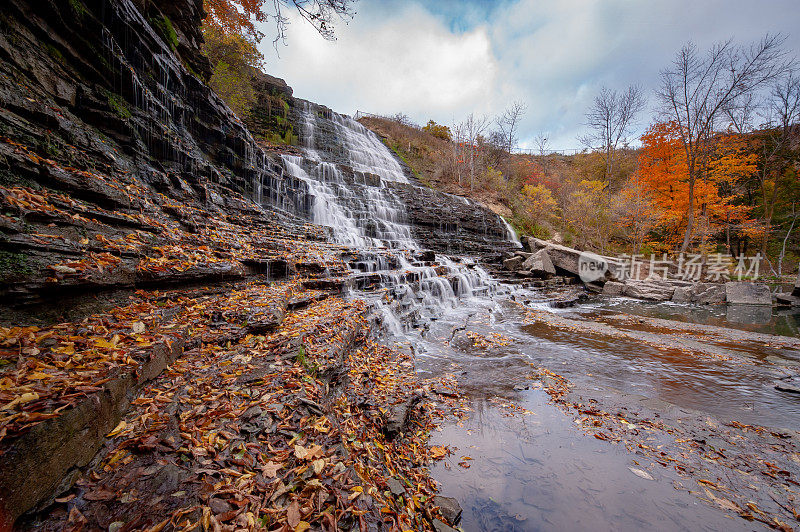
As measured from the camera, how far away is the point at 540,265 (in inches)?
570

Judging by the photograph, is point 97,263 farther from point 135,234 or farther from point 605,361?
point 605,361

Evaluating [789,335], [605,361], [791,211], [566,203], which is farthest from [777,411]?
[791,211]

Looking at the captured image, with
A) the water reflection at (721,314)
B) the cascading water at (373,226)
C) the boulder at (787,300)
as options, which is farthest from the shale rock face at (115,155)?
the boulder at (787,300)

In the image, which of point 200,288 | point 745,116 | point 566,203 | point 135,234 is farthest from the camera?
point 566,203

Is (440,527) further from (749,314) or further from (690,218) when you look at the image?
(690,218)

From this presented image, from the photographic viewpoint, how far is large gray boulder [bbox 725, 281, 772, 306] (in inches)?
448

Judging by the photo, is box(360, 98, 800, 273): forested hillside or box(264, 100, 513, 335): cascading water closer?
box(264, 100, 513, 335): cascading water

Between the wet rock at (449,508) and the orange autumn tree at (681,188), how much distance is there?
2084 cm

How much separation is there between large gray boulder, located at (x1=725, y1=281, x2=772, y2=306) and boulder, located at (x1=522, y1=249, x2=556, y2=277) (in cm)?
691

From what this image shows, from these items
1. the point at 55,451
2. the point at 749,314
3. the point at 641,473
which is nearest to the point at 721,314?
the point at 749,314

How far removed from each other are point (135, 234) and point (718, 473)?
8230 mm

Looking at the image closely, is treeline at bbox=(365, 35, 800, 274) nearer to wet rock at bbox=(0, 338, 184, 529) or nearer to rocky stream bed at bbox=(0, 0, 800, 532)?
rocky stream bed at bbox=(0, 0, 800, 532)

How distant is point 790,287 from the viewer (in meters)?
13.0

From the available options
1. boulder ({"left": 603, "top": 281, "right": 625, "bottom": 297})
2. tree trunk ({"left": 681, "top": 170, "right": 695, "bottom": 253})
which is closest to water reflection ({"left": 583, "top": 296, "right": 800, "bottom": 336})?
boulder ({"left": 603, "top": 281, "right": 625, "bottom": 297})
